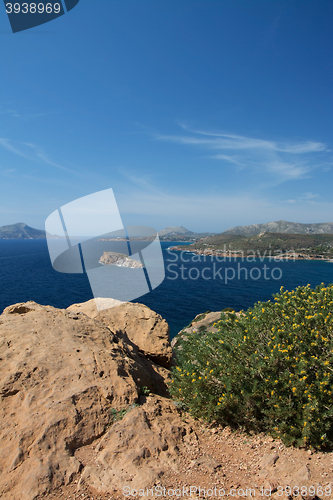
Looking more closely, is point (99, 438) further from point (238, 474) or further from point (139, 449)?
point (238, 474)

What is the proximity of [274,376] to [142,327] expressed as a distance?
6.59m

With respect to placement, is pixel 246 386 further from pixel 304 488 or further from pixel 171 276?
pixel 171 276

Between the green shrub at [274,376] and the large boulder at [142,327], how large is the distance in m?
3.74

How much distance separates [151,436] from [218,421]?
204 centimetres

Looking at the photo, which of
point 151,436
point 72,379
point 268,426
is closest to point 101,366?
point 72,379

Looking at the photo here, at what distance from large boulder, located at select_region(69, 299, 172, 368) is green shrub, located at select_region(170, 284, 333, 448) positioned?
3.74 metres

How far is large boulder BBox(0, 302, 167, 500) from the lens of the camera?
177 inches

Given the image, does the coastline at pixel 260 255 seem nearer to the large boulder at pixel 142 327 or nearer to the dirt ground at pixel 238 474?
the large boulder at pixel 142 327

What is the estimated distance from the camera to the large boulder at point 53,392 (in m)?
4.49

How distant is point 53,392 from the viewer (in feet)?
18.7

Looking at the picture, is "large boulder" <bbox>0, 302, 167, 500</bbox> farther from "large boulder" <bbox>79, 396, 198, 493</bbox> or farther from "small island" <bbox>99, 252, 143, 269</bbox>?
"small island" <bbox>99, 252, 143, 269</bbox>

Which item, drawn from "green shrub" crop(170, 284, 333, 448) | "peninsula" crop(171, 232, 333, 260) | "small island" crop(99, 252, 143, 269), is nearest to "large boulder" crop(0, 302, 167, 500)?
"green shrub" crop(170, 284, 333, 448)

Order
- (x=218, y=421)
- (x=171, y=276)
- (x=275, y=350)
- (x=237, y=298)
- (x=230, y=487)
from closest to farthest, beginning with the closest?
(x=230, y=487) < (x=275, y=350) < (x=218, y=421) < (x=237, y=298) < (x=171, y=276)

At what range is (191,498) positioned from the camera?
4160mm
